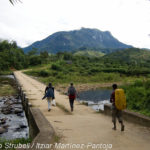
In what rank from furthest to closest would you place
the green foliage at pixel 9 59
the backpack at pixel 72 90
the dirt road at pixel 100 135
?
1. the green foliage at pixel 9 59
2. the backpack at pixel 72 90
3. the dirt road at pixel 100 135


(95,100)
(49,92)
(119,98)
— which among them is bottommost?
(95,100)

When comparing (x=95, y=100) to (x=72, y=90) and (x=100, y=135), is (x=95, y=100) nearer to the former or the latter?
(x=72, y=90)

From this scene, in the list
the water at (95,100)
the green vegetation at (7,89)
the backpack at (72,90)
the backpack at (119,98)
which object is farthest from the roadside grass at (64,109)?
the green vegetation at (7,89)

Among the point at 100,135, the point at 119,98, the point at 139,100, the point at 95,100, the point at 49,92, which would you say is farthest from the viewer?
the point at 95,100

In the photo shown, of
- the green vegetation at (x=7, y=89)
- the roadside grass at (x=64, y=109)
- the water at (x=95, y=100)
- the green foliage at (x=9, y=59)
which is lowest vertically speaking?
the water at (x=95, y=100)

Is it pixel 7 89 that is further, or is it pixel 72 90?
pixel 7 89

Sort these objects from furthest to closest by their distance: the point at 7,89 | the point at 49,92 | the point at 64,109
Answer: the point at 7,89, the point at 64,109, the point at 49,92

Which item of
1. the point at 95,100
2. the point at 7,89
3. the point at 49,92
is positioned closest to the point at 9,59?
the point at 7,89

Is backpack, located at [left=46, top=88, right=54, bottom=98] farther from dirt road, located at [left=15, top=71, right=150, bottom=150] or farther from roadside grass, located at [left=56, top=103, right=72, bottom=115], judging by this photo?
dirt road, located at [left=15, top=71, right=150, bottom=150]

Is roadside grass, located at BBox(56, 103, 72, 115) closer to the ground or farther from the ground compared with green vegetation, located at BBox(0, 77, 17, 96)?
farther from the ground

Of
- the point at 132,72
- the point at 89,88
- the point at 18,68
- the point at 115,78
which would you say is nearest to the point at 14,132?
the point at 89,88

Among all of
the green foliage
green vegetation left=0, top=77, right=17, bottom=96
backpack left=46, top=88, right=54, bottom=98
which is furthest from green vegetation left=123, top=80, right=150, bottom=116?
the green foliage

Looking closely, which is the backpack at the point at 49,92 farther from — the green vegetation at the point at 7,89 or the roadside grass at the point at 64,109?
the green vegetation at the point at 7,89

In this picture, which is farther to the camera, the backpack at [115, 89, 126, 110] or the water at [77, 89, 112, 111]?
the water at [77, 89, 112, 111]
